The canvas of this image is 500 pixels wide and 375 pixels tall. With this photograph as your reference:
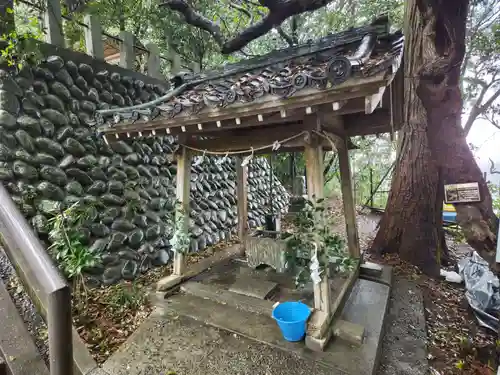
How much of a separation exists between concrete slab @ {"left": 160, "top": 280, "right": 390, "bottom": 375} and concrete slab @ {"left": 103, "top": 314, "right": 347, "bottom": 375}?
8cm

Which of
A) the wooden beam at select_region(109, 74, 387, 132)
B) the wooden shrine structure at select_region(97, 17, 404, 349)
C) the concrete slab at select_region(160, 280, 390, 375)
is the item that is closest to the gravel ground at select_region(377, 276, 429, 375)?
the concrete slab at select_region(160, 280, 390, 375)

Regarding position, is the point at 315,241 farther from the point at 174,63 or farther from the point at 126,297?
the point at 174,63

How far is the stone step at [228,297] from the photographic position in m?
3.16

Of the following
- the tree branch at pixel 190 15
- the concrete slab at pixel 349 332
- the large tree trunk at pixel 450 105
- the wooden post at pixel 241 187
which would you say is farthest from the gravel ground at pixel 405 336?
the tree branch at pixel 190 15

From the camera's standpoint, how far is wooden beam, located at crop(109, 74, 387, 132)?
1.78 m

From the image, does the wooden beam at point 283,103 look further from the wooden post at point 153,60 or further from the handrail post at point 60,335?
the wooden post at point 153,60

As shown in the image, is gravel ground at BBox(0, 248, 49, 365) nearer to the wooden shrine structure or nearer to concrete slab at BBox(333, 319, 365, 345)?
the wooden shrine structure

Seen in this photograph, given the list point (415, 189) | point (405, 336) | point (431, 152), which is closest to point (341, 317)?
point (405, 336)

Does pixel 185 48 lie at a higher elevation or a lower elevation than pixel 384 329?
higher

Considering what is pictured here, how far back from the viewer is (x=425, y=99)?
13.0 feet

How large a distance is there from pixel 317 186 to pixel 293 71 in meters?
1.27

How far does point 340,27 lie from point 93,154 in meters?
8.33

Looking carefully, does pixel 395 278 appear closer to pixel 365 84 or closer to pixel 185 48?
pixel 365 84

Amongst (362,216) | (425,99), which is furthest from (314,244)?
(362,216)
